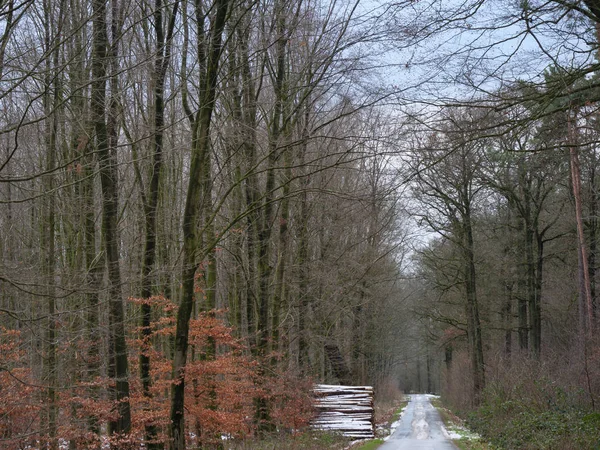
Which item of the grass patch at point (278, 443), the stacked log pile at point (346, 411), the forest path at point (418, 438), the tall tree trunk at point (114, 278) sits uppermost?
the tall tree trunk at point (114, 278)

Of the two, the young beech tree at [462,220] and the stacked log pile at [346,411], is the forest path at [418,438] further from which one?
the young beech tree at [462,220]

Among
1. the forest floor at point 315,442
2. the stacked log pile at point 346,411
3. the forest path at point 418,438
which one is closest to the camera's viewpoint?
the forest floor at point 315,442

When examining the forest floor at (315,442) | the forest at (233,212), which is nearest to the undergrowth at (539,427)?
the forest at (233,212)

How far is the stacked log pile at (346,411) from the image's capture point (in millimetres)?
21891

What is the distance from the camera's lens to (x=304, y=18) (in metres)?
15.7

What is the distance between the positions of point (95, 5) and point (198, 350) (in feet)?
27.7

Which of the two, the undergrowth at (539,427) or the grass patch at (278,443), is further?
the undergrowth at (539,427)

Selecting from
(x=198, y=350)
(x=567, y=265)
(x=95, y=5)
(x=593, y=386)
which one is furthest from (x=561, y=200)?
(x=95, y=5)

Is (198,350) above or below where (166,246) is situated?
below

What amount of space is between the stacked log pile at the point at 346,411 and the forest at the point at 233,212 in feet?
6.92

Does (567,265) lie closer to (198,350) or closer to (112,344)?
(198,350)

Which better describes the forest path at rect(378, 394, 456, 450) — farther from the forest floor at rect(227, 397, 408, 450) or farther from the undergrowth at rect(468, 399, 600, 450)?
the undergrowth at rect(468, 399, 600, 450)

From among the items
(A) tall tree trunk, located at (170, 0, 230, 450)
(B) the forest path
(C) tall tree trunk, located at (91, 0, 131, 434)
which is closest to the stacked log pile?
(B) the forest path

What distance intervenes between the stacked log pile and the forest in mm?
2108
